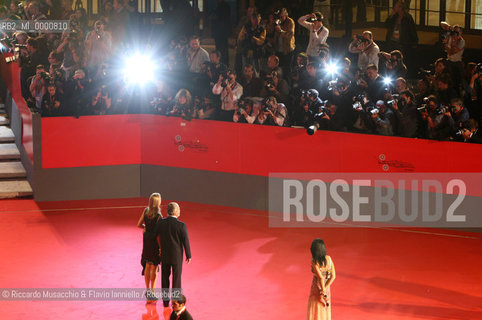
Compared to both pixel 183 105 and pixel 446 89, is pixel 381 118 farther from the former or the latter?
pixel 183 105

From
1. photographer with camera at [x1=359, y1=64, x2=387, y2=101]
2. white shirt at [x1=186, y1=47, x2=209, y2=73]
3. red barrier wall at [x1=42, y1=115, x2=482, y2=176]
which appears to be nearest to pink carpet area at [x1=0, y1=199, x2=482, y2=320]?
red barrier wall at [x1=42, y1=115, x2=482, y2=176]

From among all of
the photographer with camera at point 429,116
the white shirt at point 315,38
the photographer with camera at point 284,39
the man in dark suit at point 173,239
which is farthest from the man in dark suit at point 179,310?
the photographer with camera at point 284,39

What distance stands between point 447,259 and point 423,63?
13.5ft

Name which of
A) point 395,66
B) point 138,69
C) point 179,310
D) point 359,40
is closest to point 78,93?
point 138,69

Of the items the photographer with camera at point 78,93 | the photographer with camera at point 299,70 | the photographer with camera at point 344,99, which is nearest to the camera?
the photographer with camera at point 344,99

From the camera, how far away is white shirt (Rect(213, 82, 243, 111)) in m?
15.6

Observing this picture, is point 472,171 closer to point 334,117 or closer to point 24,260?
point 334,117

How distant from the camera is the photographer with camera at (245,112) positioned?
15.5 metres

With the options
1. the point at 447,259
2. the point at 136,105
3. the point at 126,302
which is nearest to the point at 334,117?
the point at 447,259

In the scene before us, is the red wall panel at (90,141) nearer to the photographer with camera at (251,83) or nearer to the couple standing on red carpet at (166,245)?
the photographer with camera at (251,83)

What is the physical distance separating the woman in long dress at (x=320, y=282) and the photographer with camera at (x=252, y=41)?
8150mm

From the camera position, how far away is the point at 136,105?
56.5 ft

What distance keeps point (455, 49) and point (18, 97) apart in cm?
1057

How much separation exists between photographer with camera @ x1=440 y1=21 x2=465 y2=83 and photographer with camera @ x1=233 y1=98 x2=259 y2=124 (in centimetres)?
414
